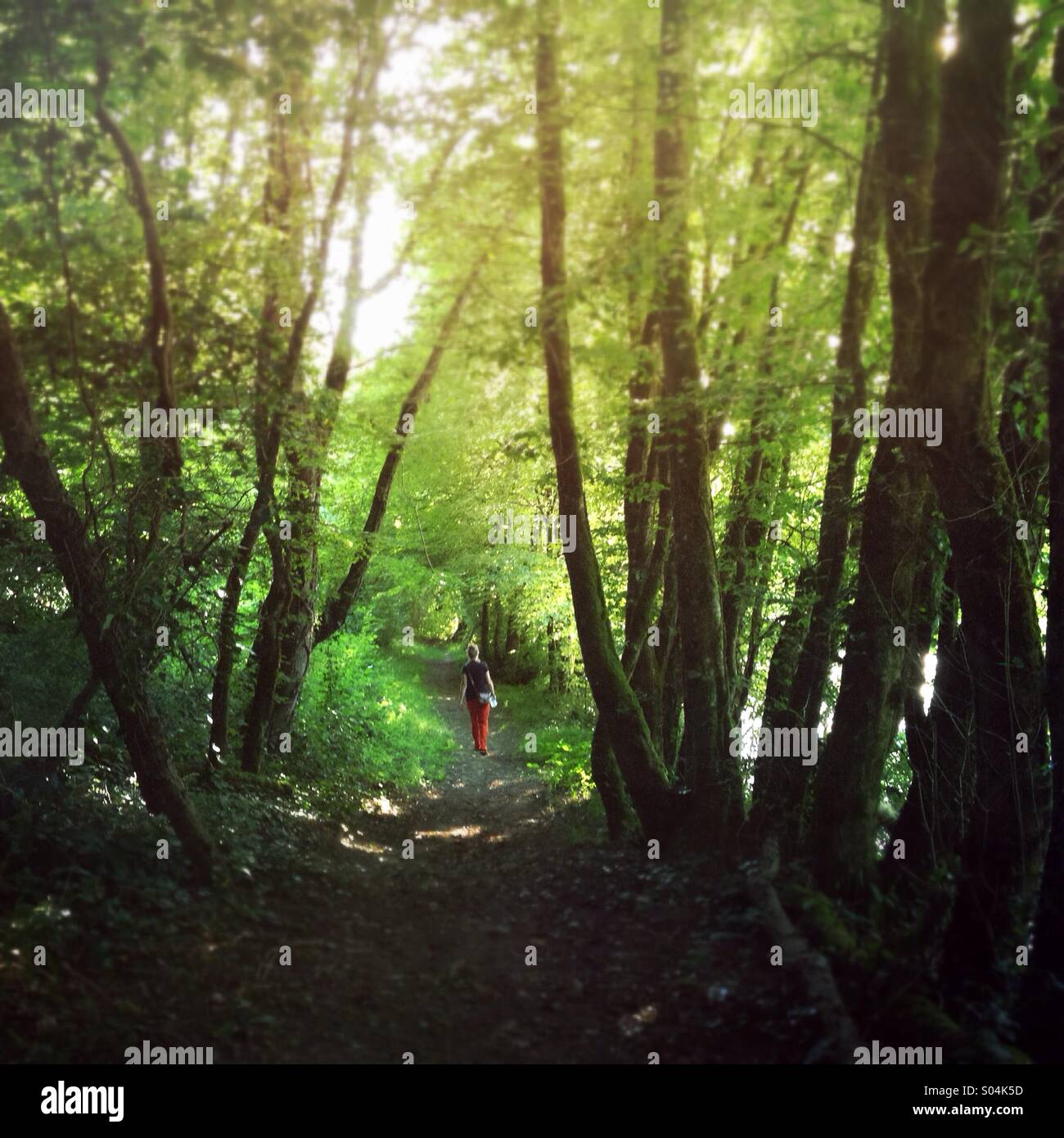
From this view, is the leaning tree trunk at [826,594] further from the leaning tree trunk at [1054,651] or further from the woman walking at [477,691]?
the woman walking at [477,691]

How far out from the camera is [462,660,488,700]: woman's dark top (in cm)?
1681

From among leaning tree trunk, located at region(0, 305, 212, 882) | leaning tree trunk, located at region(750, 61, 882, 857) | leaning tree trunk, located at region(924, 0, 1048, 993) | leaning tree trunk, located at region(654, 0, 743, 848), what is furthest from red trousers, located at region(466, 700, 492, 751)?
leaning tree trunk, located at region(924, 0, 1048, 993)

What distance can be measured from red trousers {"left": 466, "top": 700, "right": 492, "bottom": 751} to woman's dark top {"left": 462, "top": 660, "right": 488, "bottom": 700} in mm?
252

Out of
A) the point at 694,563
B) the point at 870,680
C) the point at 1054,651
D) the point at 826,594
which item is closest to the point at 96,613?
the point at 694,563

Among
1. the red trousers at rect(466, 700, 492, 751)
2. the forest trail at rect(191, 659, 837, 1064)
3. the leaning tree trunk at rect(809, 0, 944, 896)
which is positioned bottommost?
the red trousers at rect(466, 700, 492, 751)

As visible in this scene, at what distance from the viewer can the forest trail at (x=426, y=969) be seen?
4.84 meters

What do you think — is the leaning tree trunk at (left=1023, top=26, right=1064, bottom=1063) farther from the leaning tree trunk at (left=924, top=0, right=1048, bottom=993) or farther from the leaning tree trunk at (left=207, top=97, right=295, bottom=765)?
the leaning tree trunk at (left=207, top=97, right=295, bottom=765)

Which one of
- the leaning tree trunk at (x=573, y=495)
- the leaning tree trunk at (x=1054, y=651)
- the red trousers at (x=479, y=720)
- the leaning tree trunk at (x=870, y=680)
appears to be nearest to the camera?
the leaning tree trunk at (x=1054, y=651)

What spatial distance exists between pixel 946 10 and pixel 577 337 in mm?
4392

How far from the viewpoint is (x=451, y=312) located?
35.9ft

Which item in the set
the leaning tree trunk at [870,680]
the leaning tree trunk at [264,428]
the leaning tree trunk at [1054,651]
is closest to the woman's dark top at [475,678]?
the leaning tree trunk at [264,428]

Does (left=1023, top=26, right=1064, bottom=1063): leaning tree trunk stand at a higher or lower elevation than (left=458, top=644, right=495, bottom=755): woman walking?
higher

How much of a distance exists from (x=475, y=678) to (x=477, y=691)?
336mm
